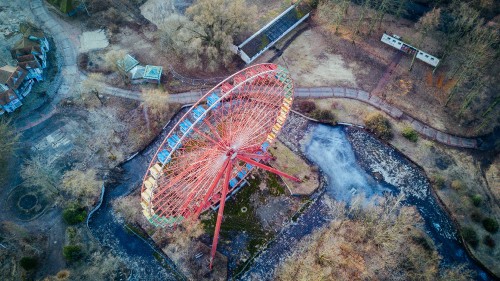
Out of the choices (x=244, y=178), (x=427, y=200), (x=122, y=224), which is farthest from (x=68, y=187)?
(x=427, y=200)

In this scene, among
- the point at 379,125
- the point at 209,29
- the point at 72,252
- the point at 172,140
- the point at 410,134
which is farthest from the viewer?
the point at 209,29

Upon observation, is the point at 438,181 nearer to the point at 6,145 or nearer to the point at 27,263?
the point at 27,263

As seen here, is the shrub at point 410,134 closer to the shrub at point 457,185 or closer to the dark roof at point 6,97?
Result: the shrub at point 457,185

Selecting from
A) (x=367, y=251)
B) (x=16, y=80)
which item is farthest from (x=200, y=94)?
(x=367, y=251)

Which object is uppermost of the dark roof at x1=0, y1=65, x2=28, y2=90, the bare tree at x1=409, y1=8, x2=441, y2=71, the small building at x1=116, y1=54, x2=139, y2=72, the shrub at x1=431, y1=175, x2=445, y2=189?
the bare tree at x1=409, y1=8, x2=441, y2=71

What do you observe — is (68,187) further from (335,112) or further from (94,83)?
(335,112)

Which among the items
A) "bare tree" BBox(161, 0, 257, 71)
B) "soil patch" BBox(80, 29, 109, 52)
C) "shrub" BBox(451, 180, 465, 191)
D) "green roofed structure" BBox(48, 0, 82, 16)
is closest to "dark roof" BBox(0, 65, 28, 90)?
"soil patch" BBox(80, 29, 109, 52)

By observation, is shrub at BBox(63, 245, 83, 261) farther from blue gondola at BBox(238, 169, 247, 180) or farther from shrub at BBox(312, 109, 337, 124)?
shrub at BBox(312, 109, 337, 124)
